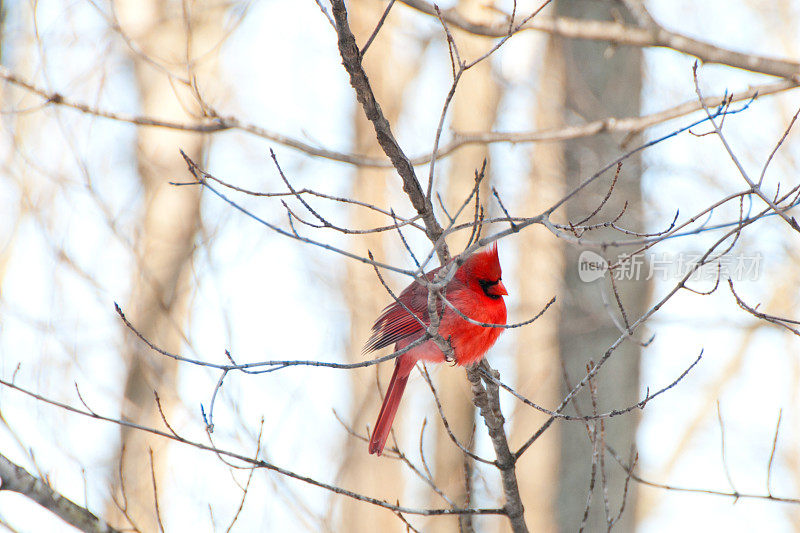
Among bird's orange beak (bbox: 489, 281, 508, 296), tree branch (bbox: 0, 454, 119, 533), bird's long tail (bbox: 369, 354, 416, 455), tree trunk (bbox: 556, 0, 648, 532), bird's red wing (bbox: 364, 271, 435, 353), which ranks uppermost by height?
tree trunk (bbox: 556, 0, 648, 532)

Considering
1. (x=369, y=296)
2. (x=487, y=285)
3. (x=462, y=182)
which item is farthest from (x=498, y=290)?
(x=369, y=296)

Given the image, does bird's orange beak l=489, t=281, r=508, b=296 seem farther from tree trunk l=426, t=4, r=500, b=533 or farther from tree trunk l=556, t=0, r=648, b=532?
tree trunk l=426, t=4, r=500, b=533

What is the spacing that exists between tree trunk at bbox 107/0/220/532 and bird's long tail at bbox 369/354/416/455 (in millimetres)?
2163

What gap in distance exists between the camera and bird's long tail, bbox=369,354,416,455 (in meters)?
3.19

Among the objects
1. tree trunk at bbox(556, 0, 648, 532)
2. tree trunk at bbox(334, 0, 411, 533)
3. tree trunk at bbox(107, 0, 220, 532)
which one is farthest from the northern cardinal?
tree trunk at bbox(334, 0, 411, 533)

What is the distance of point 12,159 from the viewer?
5547mm

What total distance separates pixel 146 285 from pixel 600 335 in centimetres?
320

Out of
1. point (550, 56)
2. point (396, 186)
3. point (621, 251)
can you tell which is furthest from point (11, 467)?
point (396, 186)

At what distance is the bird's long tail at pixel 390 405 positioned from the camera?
10.5 ft

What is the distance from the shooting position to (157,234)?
5.59 metres

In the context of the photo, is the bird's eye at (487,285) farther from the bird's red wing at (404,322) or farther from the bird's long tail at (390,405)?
the bird's long tail at (390,405)

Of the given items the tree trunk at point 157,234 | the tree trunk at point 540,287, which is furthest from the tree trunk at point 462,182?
the tree trunk at point 157,234

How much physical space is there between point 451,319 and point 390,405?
52 centimetres

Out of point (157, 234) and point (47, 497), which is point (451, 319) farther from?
point (157, 234)
